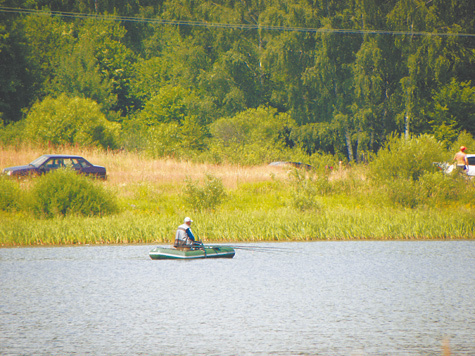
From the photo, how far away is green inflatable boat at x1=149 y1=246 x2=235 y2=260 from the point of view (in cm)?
1798

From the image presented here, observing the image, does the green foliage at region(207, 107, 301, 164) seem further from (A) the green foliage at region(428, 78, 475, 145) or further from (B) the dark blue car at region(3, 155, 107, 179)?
(B) the dark blue car at region(3, 155, 107, 179)

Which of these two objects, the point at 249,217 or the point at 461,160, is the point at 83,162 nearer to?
the point at 249,217

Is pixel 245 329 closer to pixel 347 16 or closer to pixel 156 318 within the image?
pixel 156 318

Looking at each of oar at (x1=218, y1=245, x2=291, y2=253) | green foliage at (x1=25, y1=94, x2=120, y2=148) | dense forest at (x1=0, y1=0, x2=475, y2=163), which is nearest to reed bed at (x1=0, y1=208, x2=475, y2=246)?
oar at (x1=218, y1=245, x2=291, y2=253)

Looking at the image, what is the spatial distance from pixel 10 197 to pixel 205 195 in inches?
329

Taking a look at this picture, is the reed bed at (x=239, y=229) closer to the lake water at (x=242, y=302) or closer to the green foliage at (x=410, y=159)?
the lake water at (x=242, y=302)

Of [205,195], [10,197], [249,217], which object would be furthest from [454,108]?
[10,197]

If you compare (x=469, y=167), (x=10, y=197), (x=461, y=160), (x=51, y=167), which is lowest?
(x=10, y=197)

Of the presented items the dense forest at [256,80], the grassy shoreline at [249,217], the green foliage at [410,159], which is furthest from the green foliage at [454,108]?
the green foliage at [410,159]

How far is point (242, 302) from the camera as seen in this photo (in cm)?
1368

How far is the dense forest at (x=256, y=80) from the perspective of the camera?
44.5m

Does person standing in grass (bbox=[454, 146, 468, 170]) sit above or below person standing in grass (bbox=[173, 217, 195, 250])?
above

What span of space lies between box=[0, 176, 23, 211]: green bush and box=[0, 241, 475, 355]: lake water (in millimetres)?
6591

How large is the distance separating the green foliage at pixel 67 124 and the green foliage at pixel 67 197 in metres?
14.8
